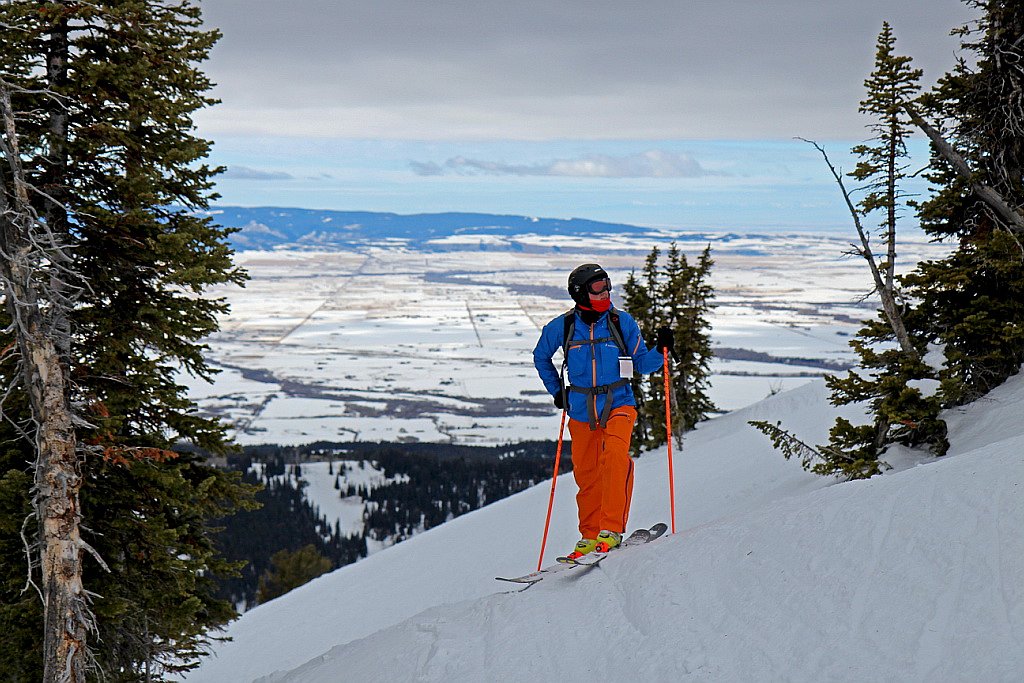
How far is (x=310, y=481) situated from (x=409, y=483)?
14146 millimetres

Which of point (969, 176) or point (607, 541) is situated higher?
point (969, 176)

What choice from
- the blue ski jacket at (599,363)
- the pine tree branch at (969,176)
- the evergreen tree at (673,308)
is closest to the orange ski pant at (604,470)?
the blue ski jacket at (599,363)

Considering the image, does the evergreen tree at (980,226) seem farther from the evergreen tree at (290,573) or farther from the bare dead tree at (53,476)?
the evergreen tree at (290,573)

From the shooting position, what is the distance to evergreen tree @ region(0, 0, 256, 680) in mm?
9297

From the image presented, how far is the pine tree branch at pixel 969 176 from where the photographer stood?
11.8 meters

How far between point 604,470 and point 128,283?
6.61 metres

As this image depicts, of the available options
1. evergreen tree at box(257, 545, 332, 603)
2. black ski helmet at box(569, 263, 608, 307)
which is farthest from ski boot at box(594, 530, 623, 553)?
evergreen tree at box(257, 545, 332, 603)

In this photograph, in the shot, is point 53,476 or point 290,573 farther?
point 290,573

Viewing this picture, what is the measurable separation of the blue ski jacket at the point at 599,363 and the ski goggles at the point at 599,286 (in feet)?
0.97

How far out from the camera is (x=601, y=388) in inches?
315

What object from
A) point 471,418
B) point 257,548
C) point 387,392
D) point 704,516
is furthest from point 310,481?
point 704,516

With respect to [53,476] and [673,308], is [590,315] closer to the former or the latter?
[53,476]

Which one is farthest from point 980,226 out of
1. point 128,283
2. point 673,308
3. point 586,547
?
point 673,308

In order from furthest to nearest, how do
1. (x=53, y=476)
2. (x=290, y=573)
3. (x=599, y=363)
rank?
(x=290, y=573) → (x=53, y=476) → (x=599, y=363)
